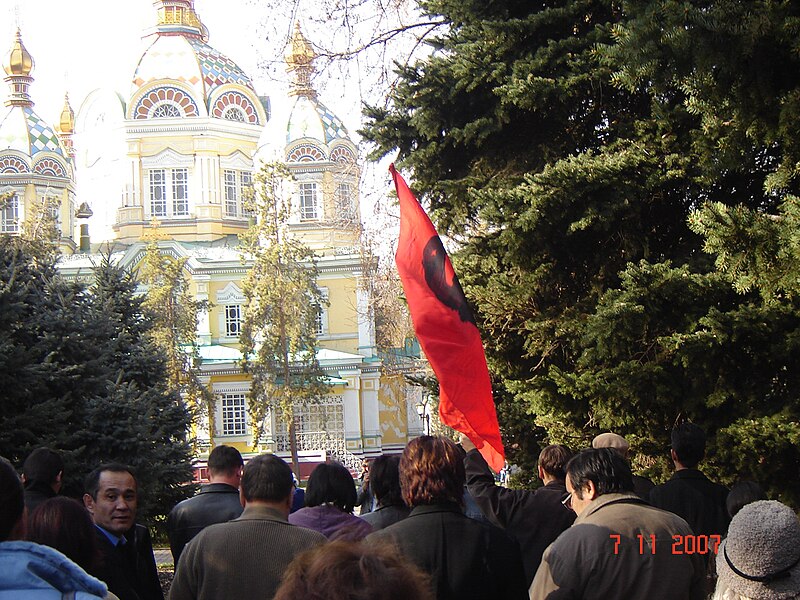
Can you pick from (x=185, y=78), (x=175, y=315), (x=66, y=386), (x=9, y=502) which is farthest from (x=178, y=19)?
(x=9, y=502)

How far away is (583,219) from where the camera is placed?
31.1 ft

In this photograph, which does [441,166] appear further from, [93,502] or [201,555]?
[201,555]

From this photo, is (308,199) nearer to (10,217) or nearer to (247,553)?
(10,217)

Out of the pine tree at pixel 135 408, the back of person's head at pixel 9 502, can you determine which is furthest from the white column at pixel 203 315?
the back of person's head at pixel 9 502

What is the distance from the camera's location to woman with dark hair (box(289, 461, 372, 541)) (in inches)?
225

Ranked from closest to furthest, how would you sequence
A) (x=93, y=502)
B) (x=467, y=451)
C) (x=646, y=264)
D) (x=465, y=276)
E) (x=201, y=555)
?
(x=201, y=555) → (x=93, y=502) → (x=467, y=451) → (x=646, y=264) → (x=465, y=276)

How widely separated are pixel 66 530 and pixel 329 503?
166cm

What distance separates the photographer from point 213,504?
6809mm

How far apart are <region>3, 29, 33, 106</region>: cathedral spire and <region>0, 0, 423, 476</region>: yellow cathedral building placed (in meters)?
0.06

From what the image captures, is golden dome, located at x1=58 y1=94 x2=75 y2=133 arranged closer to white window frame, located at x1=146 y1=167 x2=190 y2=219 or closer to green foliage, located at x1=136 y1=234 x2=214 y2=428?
white window frame, located at x1=146 y1=167 x2=190 y2=219

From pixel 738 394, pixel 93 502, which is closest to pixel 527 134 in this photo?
pixel 738 394

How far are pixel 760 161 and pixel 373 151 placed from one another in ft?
12.3

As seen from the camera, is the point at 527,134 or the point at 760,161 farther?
the point at 527,134

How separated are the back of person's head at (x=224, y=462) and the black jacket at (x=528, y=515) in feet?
4.78
